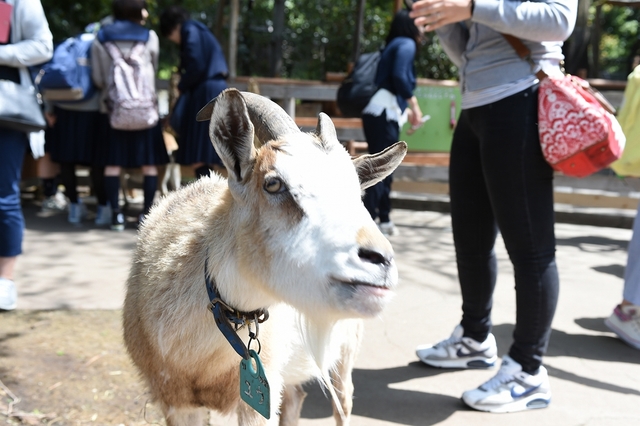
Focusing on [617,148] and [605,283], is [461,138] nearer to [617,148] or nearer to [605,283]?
[617,148]

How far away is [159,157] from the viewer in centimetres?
668

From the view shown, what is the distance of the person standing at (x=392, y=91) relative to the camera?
598cm

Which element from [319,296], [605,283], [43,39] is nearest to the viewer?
[319,296]

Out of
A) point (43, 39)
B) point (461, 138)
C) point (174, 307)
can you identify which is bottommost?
point (174, 307)

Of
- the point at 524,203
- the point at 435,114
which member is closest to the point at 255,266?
the point at 524,203

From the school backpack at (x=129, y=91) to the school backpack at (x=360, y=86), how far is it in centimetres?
194

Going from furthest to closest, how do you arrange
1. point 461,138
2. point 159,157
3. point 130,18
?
point 159,157
point 130,18
point 461,138

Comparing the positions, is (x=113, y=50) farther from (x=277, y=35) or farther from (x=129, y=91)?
(x=277, y=35)

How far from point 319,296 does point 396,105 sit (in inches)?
182

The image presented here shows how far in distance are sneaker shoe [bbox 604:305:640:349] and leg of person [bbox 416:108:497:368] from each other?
3.55 feet

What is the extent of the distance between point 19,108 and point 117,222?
10.1 ft

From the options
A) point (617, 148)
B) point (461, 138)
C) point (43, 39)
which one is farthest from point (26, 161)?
point (617, 148)

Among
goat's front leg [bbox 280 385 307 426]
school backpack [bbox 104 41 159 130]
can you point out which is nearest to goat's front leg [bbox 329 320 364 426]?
goat's front leg [bbox 280 385 307 426]

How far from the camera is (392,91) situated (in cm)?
621
